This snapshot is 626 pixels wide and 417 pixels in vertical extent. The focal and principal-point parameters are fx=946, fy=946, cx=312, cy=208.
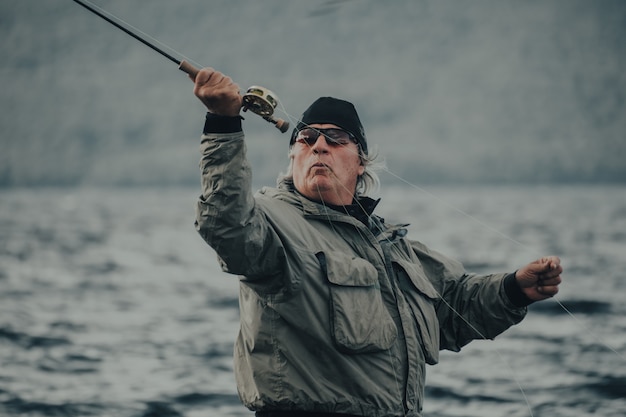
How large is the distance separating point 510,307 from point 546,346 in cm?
875

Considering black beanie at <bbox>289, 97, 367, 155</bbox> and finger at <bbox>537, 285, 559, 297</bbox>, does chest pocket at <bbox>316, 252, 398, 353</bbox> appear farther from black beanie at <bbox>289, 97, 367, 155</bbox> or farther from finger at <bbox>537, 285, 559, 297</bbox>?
finger at <bbox>537, 285, 559, 297</bbox>

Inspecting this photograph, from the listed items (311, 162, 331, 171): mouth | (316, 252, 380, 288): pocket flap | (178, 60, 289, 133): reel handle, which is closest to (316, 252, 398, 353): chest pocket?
(316, 252, 380, 288): pocket flap

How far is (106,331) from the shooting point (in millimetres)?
13320

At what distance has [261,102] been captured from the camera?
325cm

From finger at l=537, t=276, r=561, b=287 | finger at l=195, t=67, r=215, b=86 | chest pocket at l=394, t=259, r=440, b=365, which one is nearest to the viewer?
finger at l=195, t=67, r=215, b=86

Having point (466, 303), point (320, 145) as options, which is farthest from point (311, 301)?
point (466, 303)

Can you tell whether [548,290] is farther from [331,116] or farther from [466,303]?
Answer: [331,116]

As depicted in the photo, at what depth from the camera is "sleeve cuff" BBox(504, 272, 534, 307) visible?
3.83 m

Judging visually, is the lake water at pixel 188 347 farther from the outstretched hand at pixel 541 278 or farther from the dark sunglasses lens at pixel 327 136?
the dark sunglasses lens at pixel 327 136

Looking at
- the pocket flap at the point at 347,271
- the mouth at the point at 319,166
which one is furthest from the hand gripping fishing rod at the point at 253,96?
the pocket flap at the point at 347,271

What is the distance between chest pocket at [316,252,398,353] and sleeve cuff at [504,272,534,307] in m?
0.76

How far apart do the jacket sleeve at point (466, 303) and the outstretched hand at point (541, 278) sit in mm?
97

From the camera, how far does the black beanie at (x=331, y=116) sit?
3686mm

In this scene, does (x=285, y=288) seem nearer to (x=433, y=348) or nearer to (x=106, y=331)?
(x=433, y=348)
